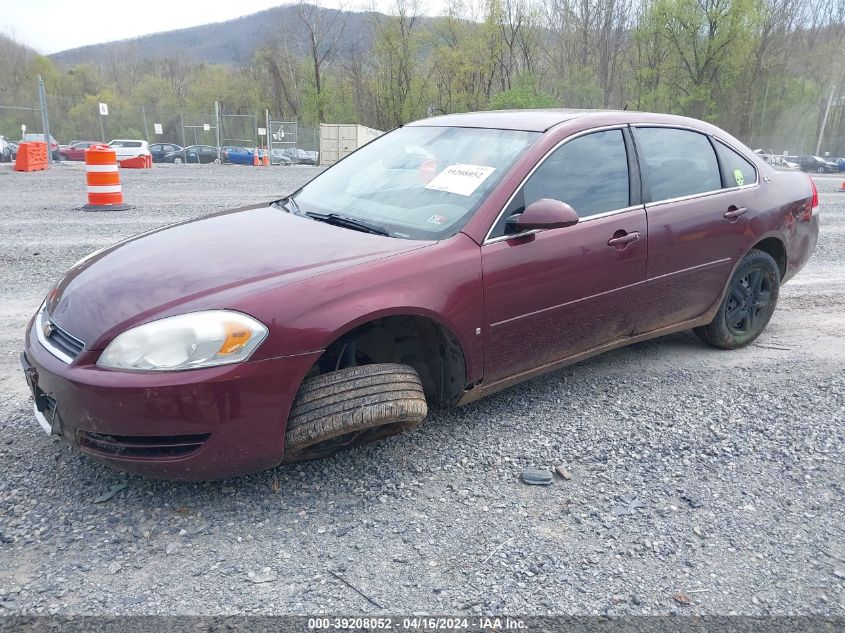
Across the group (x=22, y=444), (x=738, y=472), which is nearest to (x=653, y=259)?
(x=738, y=472)

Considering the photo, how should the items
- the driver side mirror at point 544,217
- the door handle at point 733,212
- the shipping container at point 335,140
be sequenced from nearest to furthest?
the driver side mirror at point 544,217, the door handle at point 733,212, the shipping container at point 335,140

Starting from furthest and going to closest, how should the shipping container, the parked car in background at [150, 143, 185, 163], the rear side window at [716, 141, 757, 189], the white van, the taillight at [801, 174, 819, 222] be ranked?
the parked car in background at [150, 143, 185, 163] < the shipping container < the white van < the taillight at [801, 174, 819, 222] < the rear side window at [716, 141, 757, 189]

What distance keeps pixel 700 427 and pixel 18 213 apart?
10.6 meters

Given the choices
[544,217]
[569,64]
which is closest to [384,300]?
[544,217]

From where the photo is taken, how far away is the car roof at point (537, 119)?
145 inches

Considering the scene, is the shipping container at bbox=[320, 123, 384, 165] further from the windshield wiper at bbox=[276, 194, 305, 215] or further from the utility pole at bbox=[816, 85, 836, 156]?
the utility pole at bbox=[816, 85, 836, 156]

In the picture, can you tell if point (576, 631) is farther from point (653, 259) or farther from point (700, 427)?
point (653, 259)

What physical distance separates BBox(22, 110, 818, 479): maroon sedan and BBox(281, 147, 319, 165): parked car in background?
35676 mm

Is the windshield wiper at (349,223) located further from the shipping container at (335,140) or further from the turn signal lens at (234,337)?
the shipping container at (335,140)

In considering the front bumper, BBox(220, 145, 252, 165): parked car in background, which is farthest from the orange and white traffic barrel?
BBox(220, 145, 252, 165): parked car in background

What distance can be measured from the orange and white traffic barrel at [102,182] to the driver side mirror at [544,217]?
9459 millimetres

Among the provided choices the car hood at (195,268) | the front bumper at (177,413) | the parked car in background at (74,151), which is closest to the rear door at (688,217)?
the car hood at (195,268)

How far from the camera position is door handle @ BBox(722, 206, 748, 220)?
4.17 metres

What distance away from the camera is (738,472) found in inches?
119
